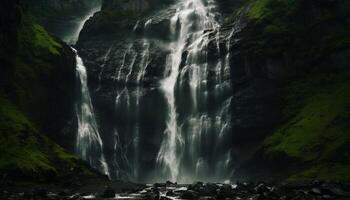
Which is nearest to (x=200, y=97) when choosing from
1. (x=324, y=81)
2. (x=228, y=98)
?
(x=228, y=98)

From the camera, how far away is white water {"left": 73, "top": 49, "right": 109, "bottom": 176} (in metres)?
89.1

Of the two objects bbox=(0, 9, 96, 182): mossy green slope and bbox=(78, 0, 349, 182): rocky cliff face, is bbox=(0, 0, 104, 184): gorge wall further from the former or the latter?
bbox=(78, 0, 349, 182): rocky cliff face

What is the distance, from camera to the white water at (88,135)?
292 ft

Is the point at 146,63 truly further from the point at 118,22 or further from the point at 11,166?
the point at 11,166

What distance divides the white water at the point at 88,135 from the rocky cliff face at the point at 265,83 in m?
1.61

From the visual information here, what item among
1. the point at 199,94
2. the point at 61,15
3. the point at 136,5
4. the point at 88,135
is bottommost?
the point at 88,135

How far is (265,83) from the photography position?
9325cm

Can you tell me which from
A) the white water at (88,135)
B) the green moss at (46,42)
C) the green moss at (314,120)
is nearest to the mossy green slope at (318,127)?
the green moss at (314,120)

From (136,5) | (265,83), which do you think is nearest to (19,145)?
(265,83)

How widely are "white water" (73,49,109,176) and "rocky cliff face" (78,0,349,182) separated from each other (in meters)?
1.61

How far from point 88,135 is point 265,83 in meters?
29.0

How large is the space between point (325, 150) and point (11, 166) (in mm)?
38916

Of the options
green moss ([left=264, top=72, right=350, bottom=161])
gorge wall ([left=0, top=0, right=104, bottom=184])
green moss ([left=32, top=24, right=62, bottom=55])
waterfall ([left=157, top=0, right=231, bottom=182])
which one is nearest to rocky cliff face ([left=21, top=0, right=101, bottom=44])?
green moss ([left=32, top=24, right=62, bottom=55])

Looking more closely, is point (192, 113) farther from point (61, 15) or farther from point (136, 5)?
point (61, 15)
